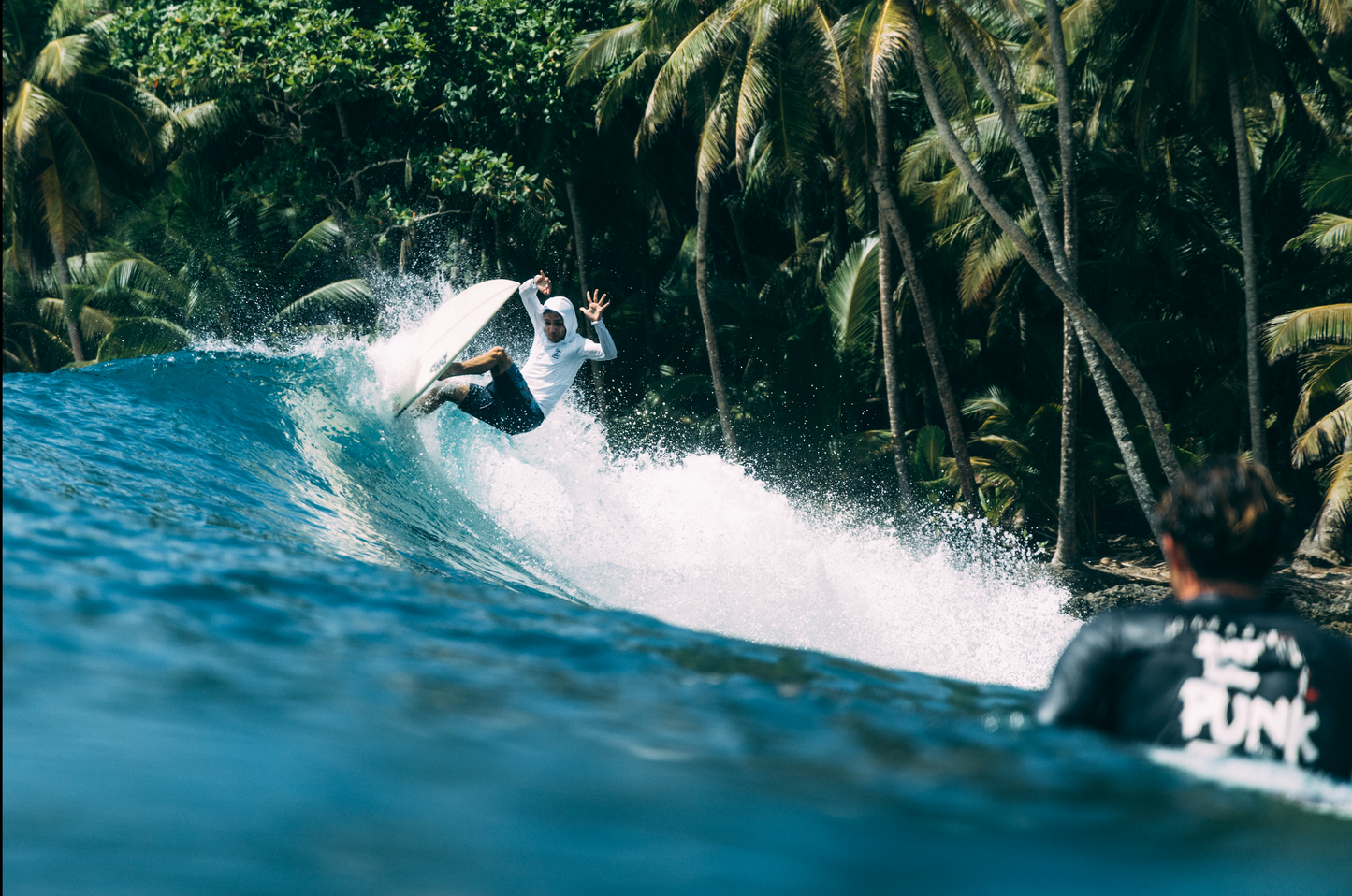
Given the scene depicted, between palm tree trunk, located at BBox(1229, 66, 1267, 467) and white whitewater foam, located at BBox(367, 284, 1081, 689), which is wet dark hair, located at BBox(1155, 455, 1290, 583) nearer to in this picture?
white whitewater foam, located at BBox(367, 284, 1081, 689)

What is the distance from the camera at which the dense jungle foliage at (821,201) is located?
14.4 metres

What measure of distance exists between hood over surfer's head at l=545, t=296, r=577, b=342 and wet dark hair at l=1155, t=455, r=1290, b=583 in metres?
6.84

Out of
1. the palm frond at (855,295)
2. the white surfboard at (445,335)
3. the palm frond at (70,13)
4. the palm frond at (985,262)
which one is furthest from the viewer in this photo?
the palm frond at (70,13)

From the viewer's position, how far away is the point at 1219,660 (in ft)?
5.87

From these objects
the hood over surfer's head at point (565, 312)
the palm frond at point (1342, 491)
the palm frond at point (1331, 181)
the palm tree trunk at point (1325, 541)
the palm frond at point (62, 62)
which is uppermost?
the palm frond at point (62, 62)

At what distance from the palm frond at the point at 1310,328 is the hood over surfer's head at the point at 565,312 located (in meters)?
11.1

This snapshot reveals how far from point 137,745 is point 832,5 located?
15239mm

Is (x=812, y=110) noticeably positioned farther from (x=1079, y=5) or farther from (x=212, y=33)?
(x=212, y=33)

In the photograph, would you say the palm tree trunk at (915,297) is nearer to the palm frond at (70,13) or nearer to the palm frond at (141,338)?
the palm frond at (141,338)

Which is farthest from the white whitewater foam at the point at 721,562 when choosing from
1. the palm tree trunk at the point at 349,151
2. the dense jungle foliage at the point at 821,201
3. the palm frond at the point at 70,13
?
the palm frond at the point at 70,13

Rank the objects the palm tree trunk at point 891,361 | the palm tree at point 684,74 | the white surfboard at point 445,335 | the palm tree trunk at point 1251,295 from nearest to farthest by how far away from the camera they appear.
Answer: the white surfboard at point 445,335 < the palm tree trunk at point 1251,295 < the palm tree at point 684,74 < the palm tree trunk at point 891,361

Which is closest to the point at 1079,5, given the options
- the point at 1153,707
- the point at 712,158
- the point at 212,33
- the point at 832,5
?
the point at 832,5

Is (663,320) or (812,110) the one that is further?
(663,320)

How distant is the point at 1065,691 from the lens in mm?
1861
